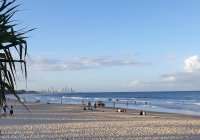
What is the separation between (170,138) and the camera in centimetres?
1580

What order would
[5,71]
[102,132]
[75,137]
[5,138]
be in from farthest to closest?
[102,132], [75,137], [5,138], [5,71]

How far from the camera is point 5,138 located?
14680 mm

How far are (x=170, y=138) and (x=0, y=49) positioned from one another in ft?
43.8

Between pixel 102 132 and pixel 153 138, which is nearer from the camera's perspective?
pixel 153 138

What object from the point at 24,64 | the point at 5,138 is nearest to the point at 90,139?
the point at 5,138

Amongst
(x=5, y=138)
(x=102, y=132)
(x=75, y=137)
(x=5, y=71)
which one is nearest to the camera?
(x=5, y=71)

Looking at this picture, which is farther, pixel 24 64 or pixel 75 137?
pixel 75 137

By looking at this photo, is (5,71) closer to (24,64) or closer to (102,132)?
(24,64)

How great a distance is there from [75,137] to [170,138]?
3914 mm

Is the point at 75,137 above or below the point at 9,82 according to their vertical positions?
below

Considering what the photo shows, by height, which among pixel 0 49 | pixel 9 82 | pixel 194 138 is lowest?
pixel 194 138

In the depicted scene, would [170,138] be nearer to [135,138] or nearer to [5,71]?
[135,138]

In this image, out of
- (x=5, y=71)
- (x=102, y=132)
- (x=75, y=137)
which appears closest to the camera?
(x=5, y=71)

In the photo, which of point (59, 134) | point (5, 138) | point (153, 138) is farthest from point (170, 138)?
point (5, 138)
